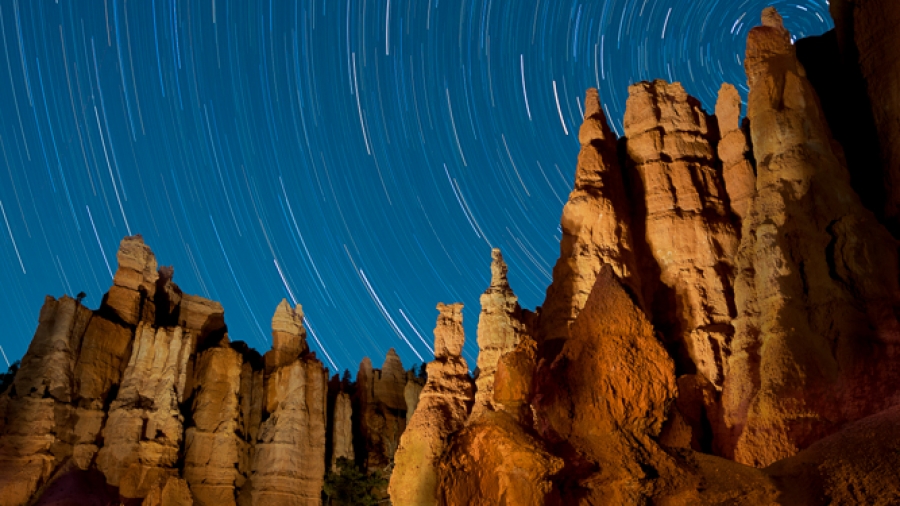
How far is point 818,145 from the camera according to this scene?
24.2 m

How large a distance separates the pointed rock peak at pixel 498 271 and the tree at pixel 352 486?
1475 cm

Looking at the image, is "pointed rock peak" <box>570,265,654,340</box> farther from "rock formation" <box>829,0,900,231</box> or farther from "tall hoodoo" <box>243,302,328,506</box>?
"tall hoodoo" <box>243,302,328,506</box>

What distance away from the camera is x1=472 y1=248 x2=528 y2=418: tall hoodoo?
28.6 metres

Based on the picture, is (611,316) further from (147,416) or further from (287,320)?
(287,320)

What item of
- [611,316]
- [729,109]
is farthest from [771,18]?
[611,316]

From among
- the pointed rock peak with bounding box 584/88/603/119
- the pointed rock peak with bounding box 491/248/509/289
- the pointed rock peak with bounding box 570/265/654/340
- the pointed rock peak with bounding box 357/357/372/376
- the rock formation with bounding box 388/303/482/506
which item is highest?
the pointed rock peak with bounding box 584/88/603/119

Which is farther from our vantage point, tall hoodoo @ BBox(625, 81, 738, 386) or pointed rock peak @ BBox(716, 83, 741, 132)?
pointed rock peak @ BBox(716, 83, 741, 132)

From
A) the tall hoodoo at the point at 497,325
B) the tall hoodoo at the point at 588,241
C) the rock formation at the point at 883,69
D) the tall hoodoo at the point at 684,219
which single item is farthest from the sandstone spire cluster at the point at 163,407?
the rock formation at the point at 883,69

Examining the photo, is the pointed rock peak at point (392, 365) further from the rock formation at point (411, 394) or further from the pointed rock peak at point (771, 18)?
the pointed rock peak at point (771, 18)

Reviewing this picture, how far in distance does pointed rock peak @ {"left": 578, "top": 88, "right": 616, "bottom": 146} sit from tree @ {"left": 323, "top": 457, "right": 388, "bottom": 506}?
21.1 meters

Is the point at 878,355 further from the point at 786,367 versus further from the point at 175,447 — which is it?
the point at 175,447

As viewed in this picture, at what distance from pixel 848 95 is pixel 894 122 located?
4.16 metres

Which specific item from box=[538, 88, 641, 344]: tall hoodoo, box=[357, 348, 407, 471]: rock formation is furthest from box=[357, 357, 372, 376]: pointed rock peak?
box=[538, 88, 641, 344]: tall hoodoo

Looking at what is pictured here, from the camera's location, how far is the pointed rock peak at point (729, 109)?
30.0 metres
